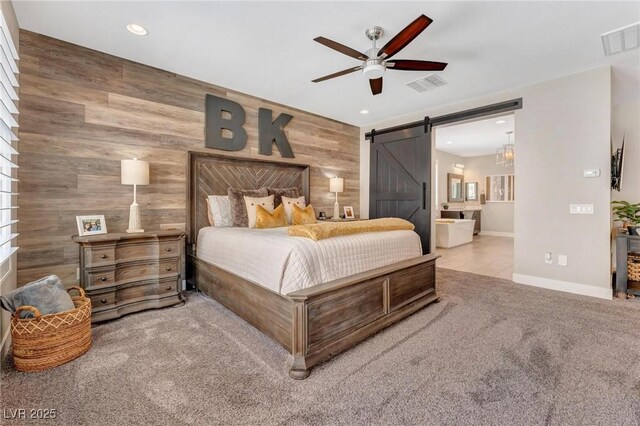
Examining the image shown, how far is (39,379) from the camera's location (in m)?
1.77

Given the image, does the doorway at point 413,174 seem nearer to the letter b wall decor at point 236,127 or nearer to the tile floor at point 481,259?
the tile floor at point 481,259

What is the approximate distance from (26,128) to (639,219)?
662 cm

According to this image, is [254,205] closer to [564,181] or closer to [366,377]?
[366,377]

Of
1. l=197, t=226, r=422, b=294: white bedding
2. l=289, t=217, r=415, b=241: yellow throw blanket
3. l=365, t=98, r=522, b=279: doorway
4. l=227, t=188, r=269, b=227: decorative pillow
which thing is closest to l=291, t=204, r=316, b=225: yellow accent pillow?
l=227, t=188, r=269, b=227: decorative pillow

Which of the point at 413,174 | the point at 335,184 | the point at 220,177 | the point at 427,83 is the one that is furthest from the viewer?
the point at 335,184

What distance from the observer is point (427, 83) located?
3795mm

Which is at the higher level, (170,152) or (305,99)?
(305,99)

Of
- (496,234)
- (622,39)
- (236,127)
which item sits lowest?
(496,234)

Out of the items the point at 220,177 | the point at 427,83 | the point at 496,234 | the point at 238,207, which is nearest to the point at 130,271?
the point at 238,207

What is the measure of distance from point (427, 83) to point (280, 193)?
251 centimetres

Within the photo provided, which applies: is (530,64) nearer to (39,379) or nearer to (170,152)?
(170,152)

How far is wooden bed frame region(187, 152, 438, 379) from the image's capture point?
1886 mm

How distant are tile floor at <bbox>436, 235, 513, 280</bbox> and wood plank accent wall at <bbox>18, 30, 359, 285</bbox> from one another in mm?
4470

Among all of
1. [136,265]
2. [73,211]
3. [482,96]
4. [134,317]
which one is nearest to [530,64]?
[482,96]
